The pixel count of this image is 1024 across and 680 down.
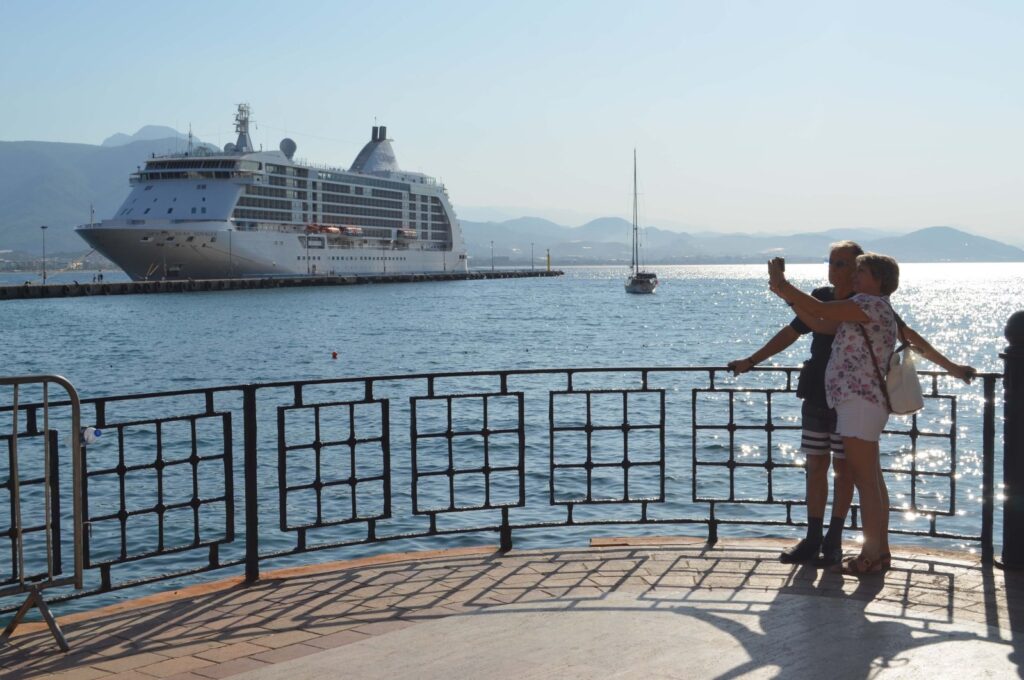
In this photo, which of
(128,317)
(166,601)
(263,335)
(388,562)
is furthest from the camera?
(128,317)

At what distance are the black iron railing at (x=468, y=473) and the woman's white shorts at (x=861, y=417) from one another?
62 cm

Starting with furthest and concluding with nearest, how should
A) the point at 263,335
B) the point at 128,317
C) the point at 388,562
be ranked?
the point at 128,317 < the point at 263,335 < the point at 388,562

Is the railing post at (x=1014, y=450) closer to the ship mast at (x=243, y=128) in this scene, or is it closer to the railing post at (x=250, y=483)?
the railing post at (x=250, y=483)

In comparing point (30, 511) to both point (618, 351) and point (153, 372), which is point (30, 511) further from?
point (618, 351)

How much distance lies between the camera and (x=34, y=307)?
243 ft

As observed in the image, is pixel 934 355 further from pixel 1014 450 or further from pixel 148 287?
pixel 148 287

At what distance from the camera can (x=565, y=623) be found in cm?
474

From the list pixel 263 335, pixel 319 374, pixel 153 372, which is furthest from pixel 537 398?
pixel 263 335

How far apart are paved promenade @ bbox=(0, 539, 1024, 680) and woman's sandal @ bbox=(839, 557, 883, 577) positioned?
0.07 m

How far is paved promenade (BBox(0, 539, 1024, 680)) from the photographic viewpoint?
4.22 metres

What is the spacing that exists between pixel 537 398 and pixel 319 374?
37.3ft

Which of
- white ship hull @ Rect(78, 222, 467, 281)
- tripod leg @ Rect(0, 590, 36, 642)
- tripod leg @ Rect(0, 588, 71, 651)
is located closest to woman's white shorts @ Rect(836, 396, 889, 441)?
tripod leg @ Rect(0, 588, 71, 651)

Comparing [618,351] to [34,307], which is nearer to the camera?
[618,351]

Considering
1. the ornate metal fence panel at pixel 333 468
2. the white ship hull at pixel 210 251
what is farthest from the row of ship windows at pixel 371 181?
the ornate metal fence panel at pixel 333 468
